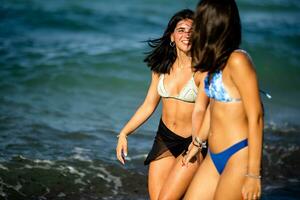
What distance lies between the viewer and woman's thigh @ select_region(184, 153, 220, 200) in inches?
168

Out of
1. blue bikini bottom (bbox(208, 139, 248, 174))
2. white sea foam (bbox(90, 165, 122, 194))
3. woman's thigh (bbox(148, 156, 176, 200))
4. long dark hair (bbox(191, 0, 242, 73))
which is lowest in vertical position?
white sea foam (bbox(90, 165, 122, 194))

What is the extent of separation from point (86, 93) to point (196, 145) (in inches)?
320

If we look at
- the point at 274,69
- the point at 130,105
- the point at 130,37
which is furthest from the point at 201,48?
the point at 130,37

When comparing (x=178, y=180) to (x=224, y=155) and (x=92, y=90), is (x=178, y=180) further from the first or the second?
(x=92, y=90)

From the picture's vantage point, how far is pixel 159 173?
5.48 meters

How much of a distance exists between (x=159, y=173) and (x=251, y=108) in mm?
1842

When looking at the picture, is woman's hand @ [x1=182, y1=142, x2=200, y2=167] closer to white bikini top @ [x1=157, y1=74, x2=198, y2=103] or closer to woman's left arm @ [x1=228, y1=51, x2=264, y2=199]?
white bikini top @ [x1=157, y1=74, x2=198, y2=103]

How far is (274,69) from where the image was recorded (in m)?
15.6

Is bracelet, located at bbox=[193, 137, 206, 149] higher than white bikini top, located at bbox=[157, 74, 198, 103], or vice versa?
white bikini top, located at bbox=[157, 74, 198, 103]

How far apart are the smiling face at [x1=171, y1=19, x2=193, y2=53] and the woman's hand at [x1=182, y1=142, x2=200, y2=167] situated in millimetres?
1088

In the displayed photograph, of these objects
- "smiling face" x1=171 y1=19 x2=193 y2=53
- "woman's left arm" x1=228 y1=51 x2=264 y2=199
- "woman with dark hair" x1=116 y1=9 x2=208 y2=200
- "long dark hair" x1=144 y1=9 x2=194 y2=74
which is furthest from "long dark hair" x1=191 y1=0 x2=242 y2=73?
"long dark hair" x1=144 y1=9 x2=194 y2=74

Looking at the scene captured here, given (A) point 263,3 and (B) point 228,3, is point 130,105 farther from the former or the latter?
(A) point 263,3

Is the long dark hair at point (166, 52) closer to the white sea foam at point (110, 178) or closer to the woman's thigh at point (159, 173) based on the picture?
the woman's thigh at point (159, 173)

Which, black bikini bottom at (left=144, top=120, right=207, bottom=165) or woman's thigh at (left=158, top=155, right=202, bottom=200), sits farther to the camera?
black bikini bottom at (left=144, top=120, right=207, bottom=165)
